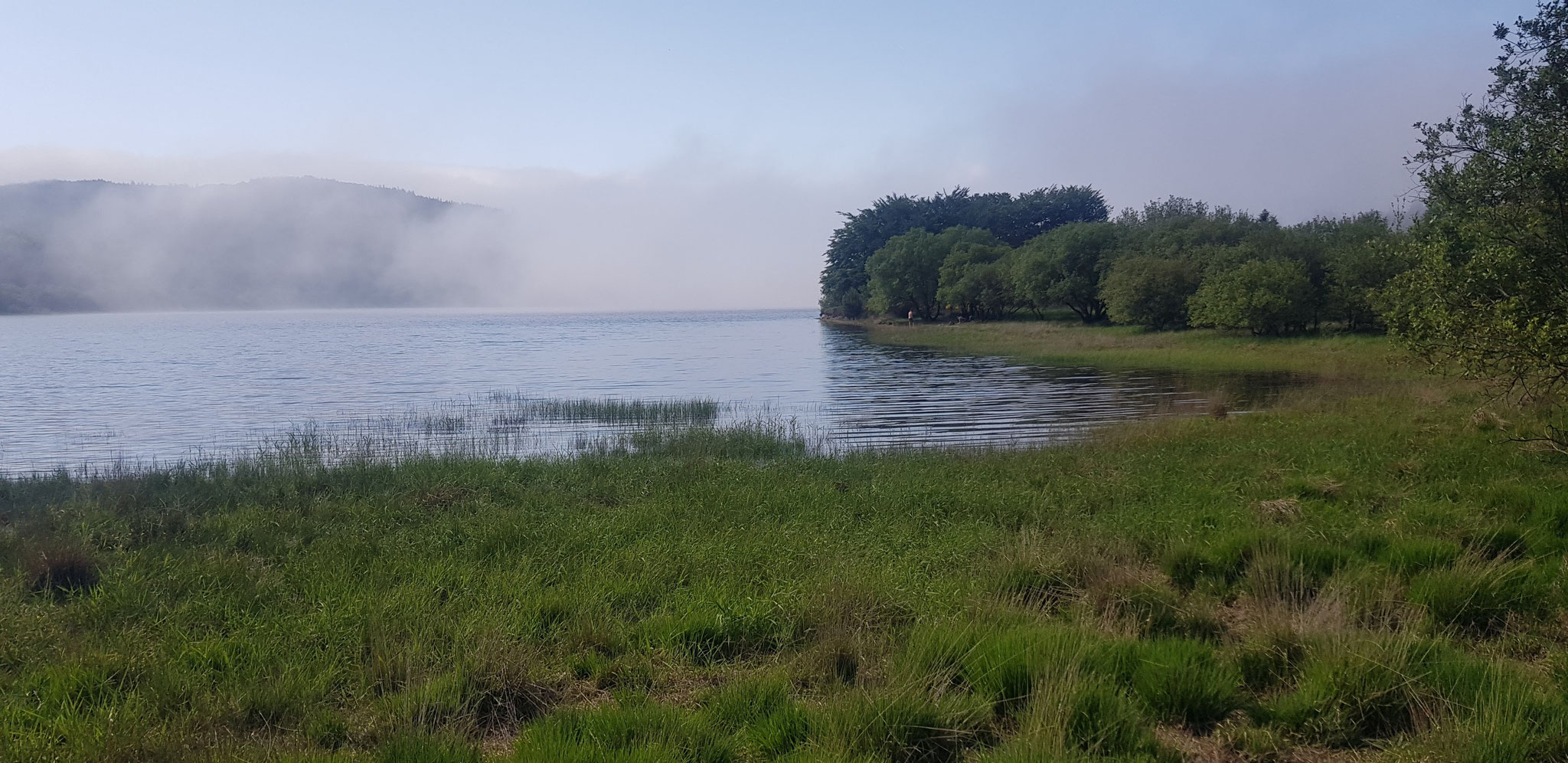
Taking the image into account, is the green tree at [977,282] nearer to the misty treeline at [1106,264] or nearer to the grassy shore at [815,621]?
the misty treeline at [1106,264]

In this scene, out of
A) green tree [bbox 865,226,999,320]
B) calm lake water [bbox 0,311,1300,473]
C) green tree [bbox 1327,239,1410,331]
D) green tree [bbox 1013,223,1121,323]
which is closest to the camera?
calm lake water [bbox 0,311,1300,473]

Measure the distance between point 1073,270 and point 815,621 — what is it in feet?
250

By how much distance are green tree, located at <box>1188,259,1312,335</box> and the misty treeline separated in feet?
0.27

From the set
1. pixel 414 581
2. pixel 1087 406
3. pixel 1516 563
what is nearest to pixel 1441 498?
pixel 1516 563

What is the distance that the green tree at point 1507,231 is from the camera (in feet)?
35.9

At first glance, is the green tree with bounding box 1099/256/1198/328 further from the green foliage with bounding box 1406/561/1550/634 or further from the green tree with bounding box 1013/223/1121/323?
→ the green foliage with bounding box 1406/561/1550/634

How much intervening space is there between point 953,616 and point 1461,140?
1267 centimetres

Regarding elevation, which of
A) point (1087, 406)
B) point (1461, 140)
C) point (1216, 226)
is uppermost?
point (1216, 226)

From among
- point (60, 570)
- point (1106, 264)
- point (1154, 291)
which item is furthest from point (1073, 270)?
point (60, 570)

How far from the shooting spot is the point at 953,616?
6.07 metres

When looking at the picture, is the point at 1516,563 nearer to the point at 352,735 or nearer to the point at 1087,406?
the point at 352,735

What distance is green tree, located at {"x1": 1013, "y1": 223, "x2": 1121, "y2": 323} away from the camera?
248ft

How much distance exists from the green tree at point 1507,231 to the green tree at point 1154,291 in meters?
49.5

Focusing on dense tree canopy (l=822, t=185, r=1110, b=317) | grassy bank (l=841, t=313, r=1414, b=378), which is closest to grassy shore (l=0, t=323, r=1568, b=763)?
grassy bank (l=841, t=313, r=1414, b=378)
